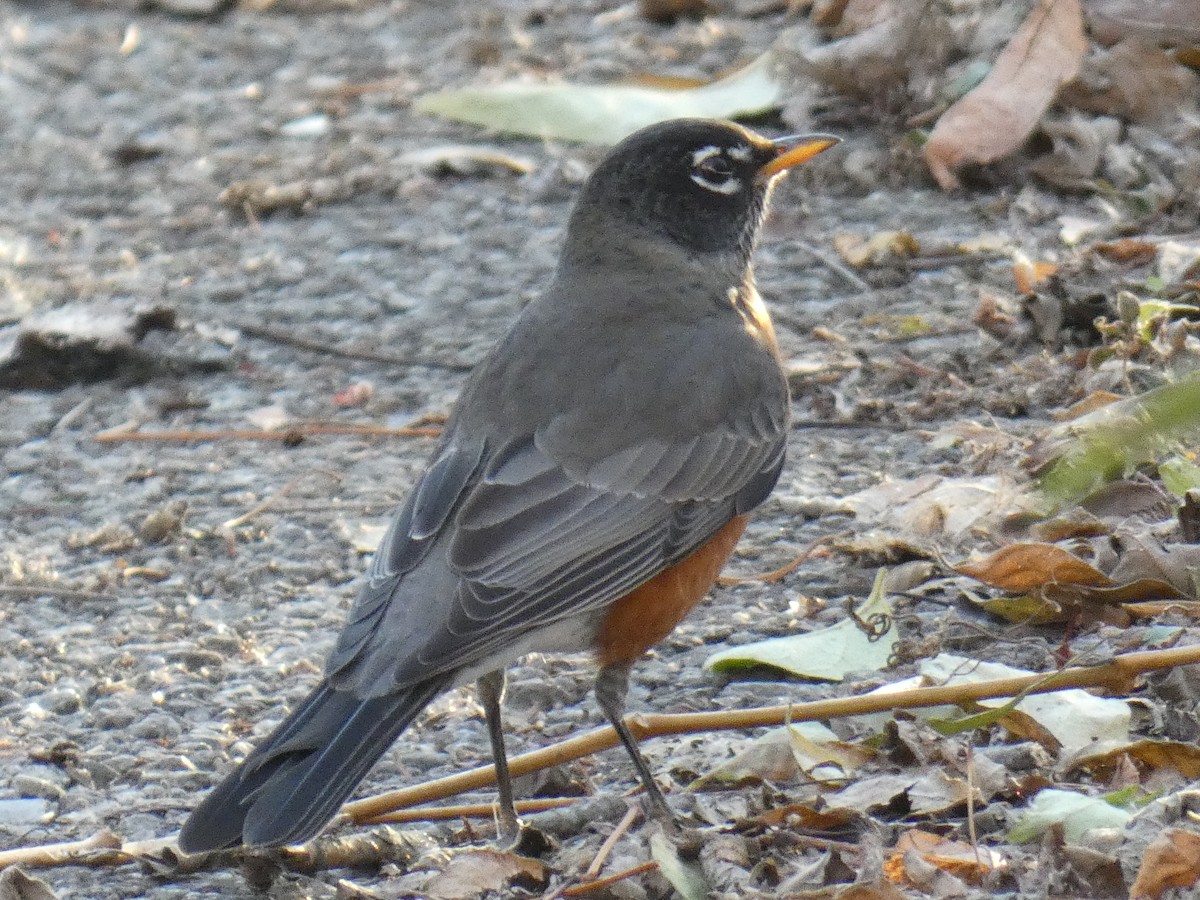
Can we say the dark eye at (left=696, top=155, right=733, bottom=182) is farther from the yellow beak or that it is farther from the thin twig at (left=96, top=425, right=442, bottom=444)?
the thin twig at (left=96, top=425, right=442, bottom=444)

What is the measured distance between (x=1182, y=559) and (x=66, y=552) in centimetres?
282

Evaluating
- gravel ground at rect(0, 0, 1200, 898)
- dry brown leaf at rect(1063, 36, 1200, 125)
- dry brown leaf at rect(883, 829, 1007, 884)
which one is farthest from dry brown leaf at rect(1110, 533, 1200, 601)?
dry brown leaf at rect(1063, 36, 1200, 125)

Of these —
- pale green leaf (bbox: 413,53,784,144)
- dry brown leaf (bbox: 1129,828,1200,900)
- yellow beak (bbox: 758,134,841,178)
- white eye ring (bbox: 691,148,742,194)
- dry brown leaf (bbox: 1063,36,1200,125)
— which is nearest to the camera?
dry brown leaf (bbox: 1129,828,1200,900)

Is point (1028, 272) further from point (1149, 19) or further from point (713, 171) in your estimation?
point (1149, 19)

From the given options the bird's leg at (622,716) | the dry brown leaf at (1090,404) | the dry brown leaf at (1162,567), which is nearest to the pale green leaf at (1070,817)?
the bird's leg at (622,716)

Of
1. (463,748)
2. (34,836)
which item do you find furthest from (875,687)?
(34,836)

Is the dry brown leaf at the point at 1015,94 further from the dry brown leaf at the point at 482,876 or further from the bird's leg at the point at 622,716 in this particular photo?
the dry brown leaf at the point at 482,876

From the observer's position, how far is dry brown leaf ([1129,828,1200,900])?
2.62 meters

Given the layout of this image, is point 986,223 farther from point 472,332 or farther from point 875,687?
point 875,687

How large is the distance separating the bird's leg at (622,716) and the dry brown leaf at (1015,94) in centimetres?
327

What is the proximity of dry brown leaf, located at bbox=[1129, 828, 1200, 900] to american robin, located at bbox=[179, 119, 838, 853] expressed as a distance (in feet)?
3.32

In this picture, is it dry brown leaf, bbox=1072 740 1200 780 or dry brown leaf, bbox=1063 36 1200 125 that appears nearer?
dry brown leaf, bbox=1072 740 1200 780

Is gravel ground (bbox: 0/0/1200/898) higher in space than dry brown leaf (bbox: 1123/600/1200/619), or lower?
lower

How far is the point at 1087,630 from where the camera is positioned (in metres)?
3.84
